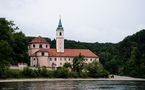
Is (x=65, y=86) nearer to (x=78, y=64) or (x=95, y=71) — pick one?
(x=95, y=71)

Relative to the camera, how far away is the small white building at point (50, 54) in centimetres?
11900

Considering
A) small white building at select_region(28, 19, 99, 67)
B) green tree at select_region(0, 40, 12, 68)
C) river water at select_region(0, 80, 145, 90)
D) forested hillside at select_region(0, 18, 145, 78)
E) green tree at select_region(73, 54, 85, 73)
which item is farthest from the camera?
small white building at select_region(28, 19, 99, 67)

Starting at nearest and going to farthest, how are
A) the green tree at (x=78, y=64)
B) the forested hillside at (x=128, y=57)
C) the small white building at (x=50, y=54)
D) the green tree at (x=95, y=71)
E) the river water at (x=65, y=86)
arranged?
the river water at (x=65, y=86), the green tree at (x=95, y=71), the green tree at (x=78, y=64), the small white building at (x=50, y=54), the forested hillside at (x=128, y=57)

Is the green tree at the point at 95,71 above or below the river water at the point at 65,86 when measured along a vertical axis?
above

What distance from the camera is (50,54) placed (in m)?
122

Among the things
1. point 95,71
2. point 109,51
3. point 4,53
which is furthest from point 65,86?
point 109,51

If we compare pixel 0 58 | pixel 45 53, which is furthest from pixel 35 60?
pixel 0 58

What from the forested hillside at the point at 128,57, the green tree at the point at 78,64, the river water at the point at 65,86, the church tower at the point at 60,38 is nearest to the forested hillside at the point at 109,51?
the forested hillside at the point at 128,57

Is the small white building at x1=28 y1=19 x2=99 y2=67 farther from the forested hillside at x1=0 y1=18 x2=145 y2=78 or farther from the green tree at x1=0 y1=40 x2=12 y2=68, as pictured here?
the green tree at x1=0 y1=40 x2=12 y2=68

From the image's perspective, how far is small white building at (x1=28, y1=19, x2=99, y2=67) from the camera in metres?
119

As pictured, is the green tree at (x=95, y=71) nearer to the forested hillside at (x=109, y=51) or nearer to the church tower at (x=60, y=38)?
the forested hillside at (x=109, y=51)

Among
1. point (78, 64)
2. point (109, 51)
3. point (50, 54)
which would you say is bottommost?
point (78, 64)

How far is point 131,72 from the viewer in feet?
390

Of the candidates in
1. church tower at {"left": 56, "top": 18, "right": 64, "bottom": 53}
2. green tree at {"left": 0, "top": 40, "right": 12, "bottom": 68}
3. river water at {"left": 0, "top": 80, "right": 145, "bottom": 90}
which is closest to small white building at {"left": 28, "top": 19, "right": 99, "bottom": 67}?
church tower at {"left": 56, "top": 18, "right": 64, "bottom": 53}
